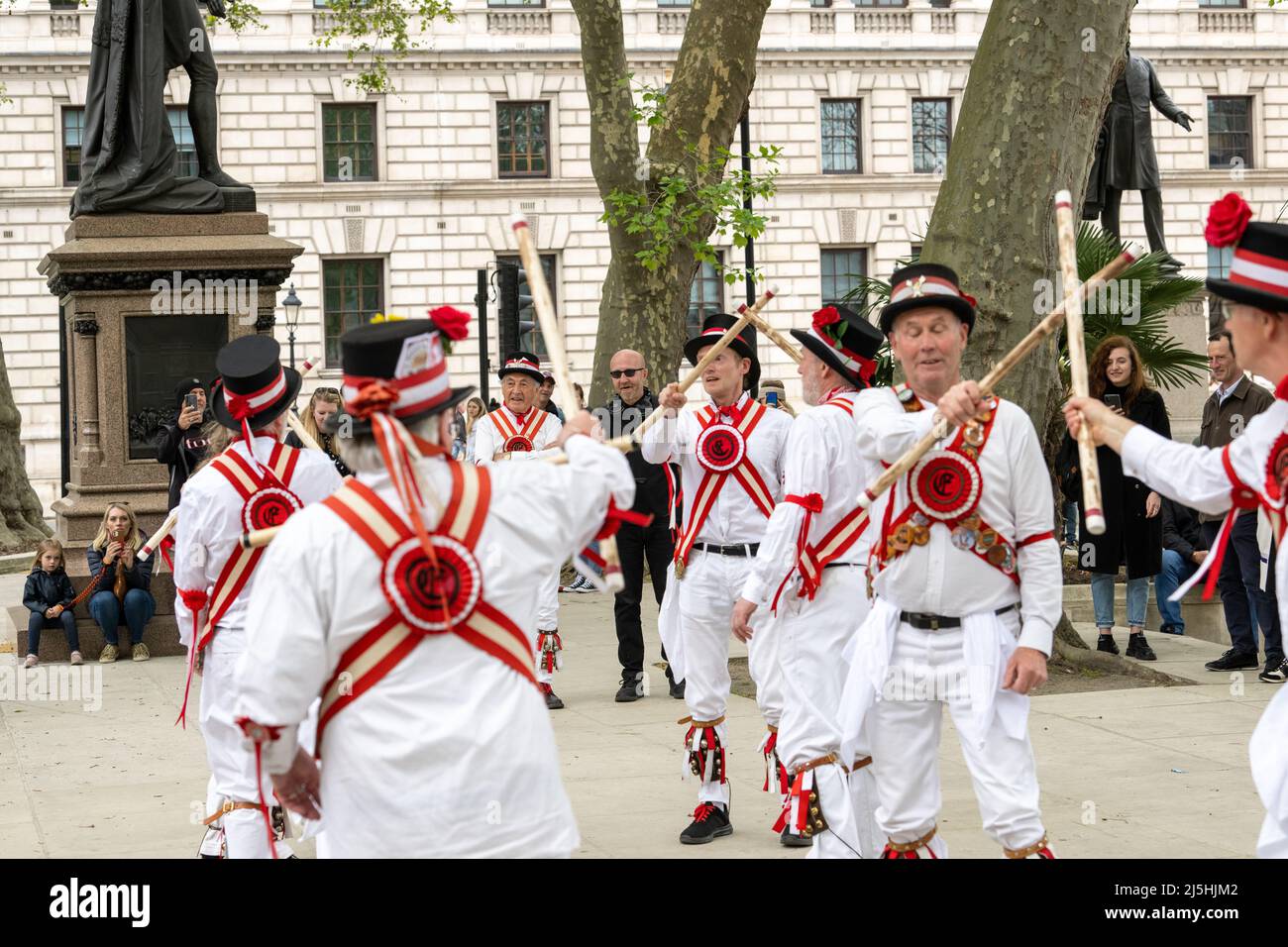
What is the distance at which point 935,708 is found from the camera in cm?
546

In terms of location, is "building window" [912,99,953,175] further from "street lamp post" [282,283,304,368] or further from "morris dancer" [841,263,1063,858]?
"morris dancer" [841,263,1063,858]

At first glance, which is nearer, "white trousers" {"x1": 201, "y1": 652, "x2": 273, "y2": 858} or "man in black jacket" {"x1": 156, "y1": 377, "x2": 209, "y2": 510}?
"white trousers" {"x1": 201, "y1": 652, "x2": 273, "y2": 858}

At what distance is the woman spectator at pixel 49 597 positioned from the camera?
1266 centimetres

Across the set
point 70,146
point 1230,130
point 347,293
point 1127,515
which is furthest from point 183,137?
point 1127,515

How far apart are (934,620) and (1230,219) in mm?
1613

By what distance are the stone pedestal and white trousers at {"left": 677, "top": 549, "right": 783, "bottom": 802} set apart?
21.2ft

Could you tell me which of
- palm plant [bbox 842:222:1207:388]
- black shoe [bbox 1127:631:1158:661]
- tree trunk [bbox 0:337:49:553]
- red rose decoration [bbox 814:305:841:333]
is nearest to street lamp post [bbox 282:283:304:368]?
tree trunk [bbox 0:337:49:553]

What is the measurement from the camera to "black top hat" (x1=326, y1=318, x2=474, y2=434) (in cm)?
399

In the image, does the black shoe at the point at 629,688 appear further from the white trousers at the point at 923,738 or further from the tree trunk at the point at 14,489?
the tree trunk at the point at 14,489

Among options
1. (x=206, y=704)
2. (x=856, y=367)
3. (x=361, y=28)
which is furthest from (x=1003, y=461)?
(x=361, y=28)

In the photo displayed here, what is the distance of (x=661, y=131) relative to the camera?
18375 mm

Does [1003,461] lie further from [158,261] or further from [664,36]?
[664,36]

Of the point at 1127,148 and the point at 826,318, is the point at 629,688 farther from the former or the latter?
the point at 1127,148

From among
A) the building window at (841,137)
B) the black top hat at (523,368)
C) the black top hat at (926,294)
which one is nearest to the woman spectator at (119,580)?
the black top hat at (523,368)
